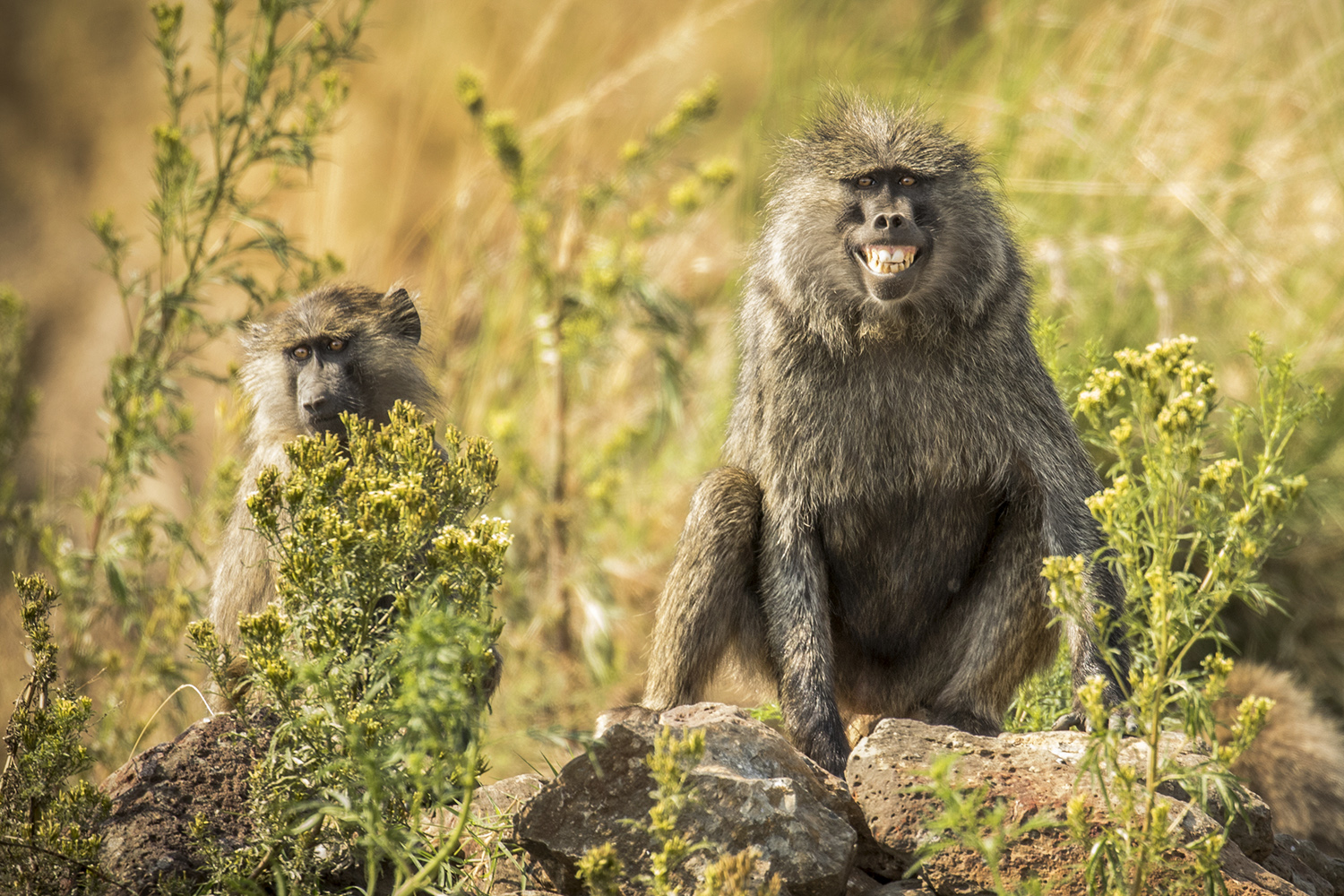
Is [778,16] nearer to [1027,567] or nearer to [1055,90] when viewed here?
[1055,90]

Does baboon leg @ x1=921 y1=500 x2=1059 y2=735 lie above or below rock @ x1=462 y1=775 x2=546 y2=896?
above

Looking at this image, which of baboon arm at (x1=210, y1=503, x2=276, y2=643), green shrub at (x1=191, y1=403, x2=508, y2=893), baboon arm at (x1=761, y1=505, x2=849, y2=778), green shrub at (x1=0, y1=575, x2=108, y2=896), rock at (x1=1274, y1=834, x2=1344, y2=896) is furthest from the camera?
baboon arm at (x1=210, y1=503, x2=276, y2=643)

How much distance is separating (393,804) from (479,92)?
398cm

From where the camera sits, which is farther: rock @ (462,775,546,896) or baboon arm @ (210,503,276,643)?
baboon arm @ (210,503,276,643)

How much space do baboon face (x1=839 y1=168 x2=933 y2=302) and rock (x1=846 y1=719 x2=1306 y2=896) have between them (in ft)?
3.93

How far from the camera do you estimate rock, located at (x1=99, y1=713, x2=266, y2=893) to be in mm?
2717

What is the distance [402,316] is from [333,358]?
15.0 inches

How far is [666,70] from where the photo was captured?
926 centimetres

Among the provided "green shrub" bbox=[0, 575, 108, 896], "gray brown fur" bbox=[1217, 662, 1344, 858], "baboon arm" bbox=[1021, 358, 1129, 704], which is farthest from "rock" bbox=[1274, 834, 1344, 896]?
"green shrub" bbox=[0, 575, 108, 896]

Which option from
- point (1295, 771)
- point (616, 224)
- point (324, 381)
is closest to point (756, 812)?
point (324, 381)

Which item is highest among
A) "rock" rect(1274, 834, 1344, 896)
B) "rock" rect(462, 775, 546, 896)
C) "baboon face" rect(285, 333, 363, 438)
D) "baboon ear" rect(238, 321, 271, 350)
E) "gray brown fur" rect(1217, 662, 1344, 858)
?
"baboon ear" rect(238, 321, 271, 350)

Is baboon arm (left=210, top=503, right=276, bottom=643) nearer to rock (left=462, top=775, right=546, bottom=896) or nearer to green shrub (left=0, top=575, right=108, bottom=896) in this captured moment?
green shrub (left=0, top=575, right=108, bottom=896)

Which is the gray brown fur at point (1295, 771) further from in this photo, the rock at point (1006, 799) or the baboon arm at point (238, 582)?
the baboon arm at point (238, 582)

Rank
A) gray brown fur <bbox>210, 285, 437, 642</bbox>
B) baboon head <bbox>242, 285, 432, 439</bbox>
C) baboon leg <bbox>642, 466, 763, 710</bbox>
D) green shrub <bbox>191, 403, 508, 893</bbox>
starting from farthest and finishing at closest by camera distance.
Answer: baboon head <bbox>242, 285, 432, 439</bbox> < gray brown fur <bbox>210, 285, 437, 642</bbox> < baboon leg <bbox>642, 466, 763, 710</bbox> < green shrub <bbox>191, 403, 508, 893</bbox>
